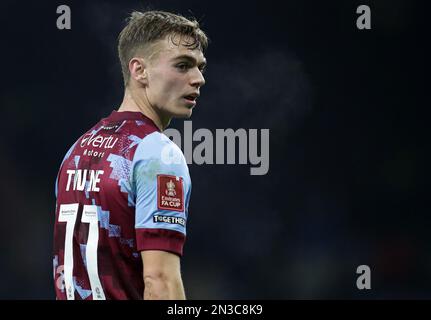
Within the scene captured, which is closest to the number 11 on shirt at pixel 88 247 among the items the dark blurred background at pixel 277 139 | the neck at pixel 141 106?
the neck at pixel 141 106

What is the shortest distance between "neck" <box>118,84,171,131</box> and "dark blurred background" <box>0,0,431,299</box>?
3.96 m

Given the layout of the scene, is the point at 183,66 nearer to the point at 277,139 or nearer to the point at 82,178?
the point at 82,178

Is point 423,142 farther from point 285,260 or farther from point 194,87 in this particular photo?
point 194,87

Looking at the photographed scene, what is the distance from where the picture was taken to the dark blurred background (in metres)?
6.99

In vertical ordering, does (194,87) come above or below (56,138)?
below

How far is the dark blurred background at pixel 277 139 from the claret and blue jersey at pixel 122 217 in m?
4.23

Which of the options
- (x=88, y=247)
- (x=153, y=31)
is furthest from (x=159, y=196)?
(x=153, y=31)

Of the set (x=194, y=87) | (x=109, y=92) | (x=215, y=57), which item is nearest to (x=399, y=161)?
(x=215, y=57)

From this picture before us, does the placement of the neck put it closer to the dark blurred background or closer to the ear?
the ear

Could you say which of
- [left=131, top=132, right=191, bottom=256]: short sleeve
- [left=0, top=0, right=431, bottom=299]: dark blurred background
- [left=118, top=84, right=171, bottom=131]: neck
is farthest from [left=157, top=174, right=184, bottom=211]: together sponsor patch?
[left=0, top=0, right=431, bottom=299]: dark blurred background

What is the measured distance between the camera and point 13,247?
22.8ft

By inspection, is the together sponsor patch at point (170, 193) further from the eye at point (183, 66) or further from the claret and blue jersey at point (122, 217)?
the eye at point (183, 66)

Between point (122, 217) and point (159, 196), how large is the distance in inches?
5.7
